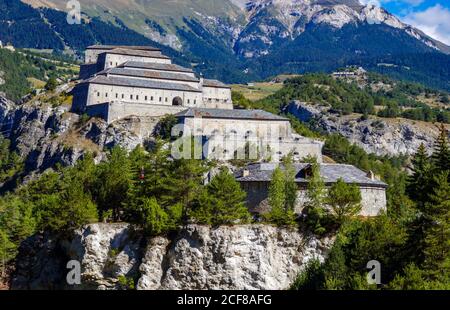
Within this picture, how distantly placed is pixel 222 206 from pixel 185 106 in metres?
53.8

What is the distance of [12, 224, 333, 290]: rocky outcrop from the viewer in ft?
189

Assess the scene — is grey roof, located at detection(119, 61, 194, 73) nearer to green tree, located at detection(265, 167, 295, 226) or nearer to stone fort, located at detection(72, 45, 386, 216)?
stone fort, located at detection(72, 45, 386, 216)

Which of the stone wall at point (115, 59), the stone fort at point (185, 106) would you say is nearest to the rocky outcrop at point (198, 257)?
the stone fort at point (185, 106)

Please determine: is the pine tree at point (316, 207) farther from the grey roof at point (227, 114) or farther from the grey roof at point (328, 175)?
the grey roof at point (227, 114)

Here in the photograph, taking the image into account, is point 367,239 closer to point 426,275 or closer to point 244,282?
point 426,275

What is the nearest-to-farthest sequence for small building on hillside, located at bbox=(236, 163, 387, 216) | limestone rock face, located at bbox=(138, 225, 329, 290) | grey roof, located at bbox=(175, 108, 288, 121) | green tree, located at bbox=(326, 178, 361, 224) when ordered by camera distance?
limestone rock face, located at bbox=(138, 225, 329, 290) → green tree, located at bbox=(326, 178, 361, 224) → small building on hillside, located at bbox=(236, 163, 387, 216) → grey roof, located at bbox=(175, 108, 288, 121)

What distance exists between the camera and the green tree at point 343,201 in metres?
58.0

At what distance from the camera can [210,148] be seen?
295 feet

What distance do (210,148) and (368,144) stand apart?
3791 inches

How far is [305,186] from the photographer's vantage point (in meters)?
63.7

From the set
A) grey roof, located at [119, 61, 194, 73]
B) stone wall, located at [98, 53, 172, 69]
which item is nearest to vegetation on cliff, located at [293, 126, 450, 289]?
grey roof, located at [119, 61, 194, 73]

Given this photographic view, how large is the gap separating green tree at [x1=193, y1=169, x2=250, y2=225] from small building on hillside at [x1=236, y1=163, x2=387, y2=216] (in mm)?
5113

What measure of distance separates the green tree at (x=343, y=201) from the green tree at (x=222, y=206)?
7362 mm

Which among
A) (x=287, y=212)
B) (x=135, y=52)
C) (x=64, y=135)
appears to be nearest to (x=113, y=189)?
(x=287, y=212)
